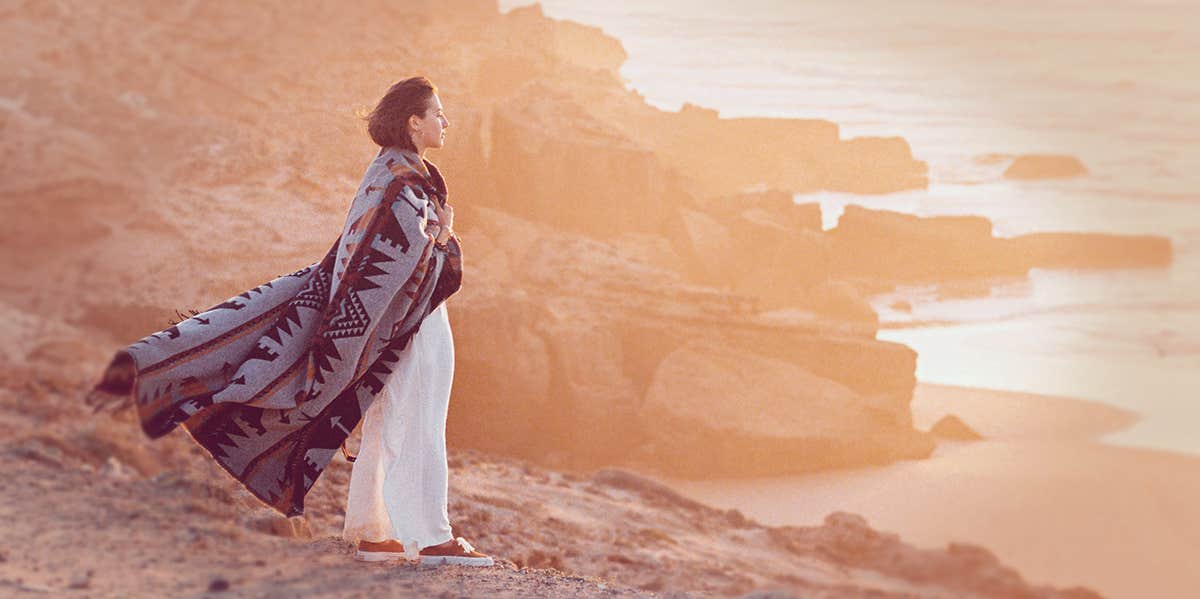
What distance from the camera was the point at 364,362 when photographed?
11.7 ft

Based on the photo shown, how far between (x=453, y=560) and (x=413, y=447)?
32 centimetres

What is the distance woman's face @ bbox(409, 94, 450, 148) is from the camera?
3.62 meters

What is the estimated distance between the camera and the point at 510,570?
12.4ft

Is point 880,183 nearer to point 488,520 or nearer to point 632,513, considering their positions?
point 632,513

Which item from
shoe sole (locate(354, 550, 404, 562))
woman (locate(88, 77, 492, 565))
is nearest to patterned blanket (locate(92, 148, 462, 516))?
woman (locate(88, 77, 492, 565))

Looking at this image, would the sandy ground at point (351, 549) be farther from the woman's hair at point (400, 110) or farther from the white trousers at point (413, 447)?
the woman's hair at point (400, 110)

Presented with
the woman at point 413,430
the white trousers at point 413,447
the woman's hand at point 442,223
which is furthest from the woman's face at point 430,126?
the white trousers at point 413,447

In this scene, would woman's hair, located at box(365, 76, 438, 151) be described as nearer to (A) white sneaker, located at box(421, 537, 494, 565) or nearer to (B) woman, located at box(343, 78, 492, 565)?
(B) woman, located at box(343, 78, 492, 565)

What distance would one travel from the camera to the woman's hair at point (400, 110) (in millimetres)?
3605

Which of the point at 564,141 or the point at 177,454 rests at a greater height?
the point at 564,141

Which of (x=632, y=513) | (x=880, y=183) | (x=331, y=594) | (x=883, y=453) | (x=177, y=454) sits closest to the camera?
(x=331, y=594)

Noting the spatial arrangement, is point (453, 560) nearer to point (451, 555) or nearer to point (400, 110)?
point (451, 555)

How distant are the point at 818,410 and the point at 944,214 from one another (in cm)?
971

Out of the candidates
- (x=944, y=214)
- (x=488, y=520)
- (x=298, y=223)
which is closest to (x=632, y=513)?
(x=488, y=520)
